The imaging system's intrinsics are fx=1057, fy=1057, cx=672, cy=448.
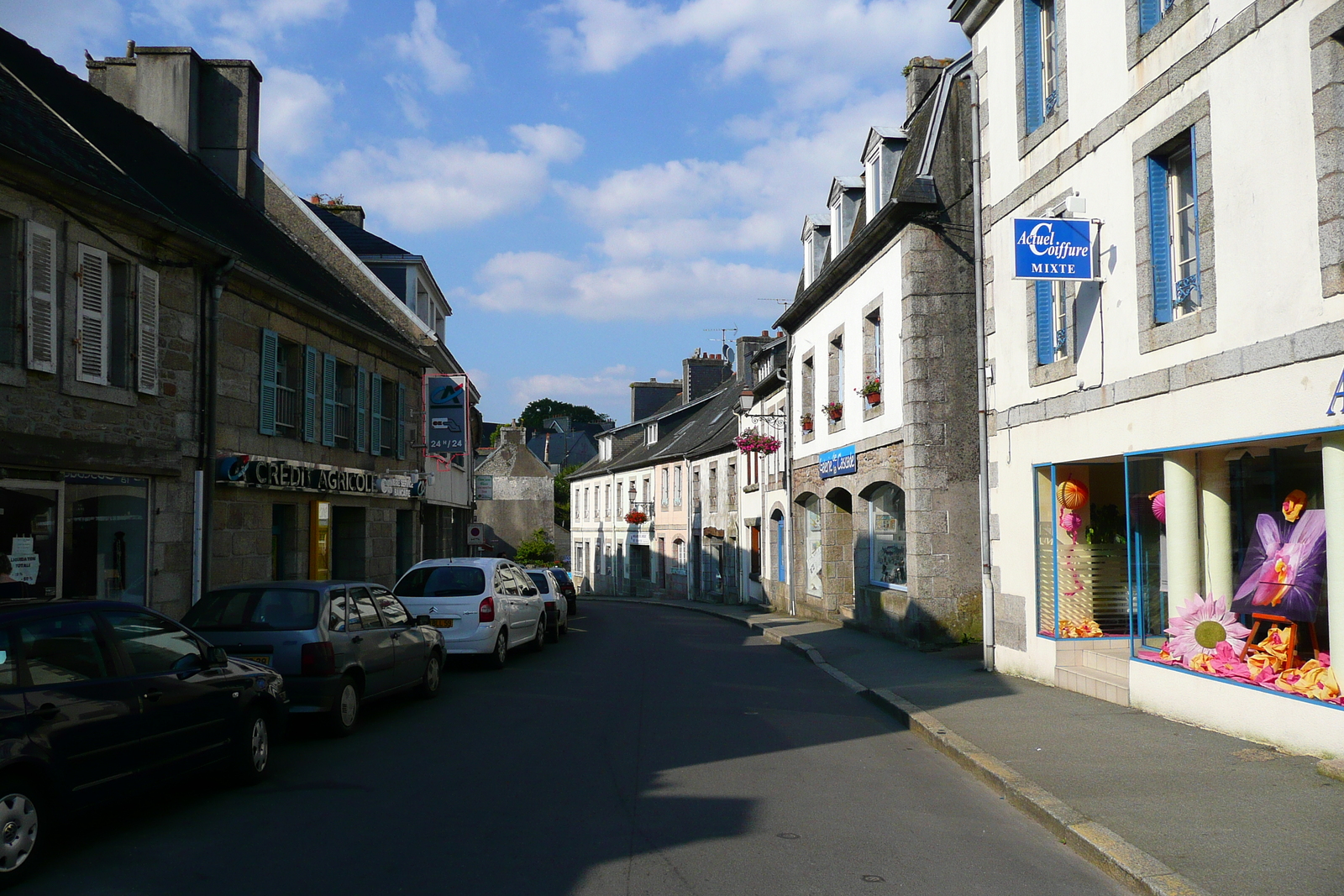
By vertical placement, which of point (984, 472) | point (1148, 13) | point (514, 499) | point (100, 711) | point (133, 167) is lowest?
point (100, 711)

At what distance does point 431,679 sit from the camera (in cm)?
1220

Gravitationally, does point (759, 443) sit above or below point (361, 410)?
below

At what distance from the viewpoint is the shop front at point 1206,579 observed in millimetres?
7895

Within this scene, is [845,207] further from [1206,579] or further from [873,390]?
[1206,579]

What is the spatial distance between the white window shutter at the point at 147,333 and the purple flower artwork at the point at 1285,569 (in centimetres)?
1191

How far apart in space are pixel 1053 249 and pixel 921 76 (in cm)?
1079

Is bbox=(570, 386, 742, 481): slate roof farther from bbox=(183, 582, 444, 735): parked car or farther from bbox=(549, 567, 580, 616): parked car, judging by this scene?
bbox=(183, 582, 444, 735): parked car

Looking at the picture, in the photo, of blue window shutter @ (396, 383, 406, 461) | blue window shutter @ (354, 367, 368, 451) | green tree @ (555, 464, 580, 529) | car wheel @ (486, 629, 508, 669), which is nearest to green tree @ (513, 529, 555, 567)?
green tree @ (555, 464, 580, 529)

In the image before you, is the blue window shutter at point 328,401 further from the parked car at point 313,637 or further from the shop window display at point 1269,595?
the shop window display at point 1269,595

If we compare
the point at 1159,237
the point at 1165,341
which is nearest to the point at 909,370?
the point at 1159,237

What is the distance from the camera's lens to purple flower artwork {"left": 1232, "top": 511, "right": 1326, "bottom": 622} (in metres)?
8.32

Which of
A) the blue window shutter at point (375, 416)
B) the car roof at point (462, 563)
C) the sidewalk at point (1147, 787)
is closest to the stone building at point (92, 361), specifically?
the car roof at point (462, 563)

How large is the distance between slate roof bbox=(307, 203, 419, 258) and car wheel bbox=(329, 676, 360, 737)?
17.7 meters

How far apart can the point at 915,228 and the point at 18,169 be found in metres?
12.1
